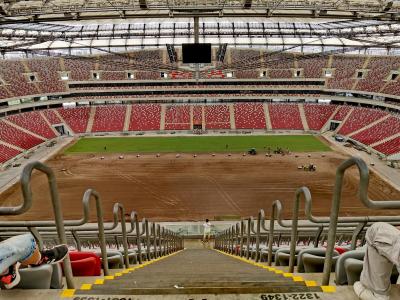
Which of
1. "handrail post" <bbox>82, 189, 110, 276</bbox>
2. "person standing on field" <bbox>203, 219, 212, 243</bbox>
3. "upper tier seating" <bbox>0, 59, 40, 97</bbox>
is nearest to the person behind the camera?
"handrail post" <bbox>82, 189, 110, 276</bbox>

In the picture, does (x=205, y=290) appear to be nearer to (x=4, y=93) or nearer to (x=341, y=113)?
(x=4, y=93)

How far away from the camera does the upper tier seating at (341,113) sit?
4818cm

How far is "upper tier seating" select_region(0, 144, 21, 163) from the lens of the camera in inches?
1309

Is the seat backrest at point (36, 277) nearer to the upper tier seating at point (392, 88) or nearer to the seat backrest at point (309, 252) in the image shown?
the seat backrest at point (309, 252)

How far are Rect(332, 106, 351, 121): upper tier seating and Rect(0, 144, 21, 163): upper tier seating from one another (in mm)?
44942

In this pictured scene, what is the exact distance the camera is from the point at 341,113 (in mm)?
48844

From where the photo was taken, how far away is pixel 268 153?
3675 centimetres

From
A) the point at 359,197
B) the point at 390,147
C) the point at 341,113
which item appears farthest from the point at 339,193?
the point at 341,113

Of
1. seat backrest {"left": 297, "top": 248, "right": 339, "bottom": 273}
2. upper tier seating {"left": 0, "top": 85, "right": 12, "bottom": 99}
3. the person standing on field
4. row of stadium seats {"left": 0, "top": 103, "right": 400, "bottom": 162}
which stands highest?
upper tier seating {"left": 0, "top": 85, "right": 12, "bottom": 99}

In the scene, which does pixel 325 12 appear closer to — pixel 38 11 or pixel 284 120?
pixel 38 11

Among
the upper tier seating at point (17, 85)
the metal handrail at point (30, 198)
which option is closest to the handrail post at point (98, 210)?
the metal handrail at point (30, 198)

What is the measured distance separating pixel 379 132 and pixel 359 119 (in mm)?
6065

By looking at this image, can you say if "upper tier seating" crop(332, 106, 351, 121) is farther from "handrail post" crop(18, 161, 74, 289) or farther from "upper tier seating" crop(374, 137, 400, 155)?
A: "handrail post" crop(18, 161, 74, 289)

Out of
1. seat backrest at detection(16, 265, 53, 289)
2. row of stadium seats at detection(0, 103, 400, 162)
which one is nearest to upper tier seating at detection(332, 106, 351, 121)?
row of stadium seats at detection(0, 103, 400, 162)
